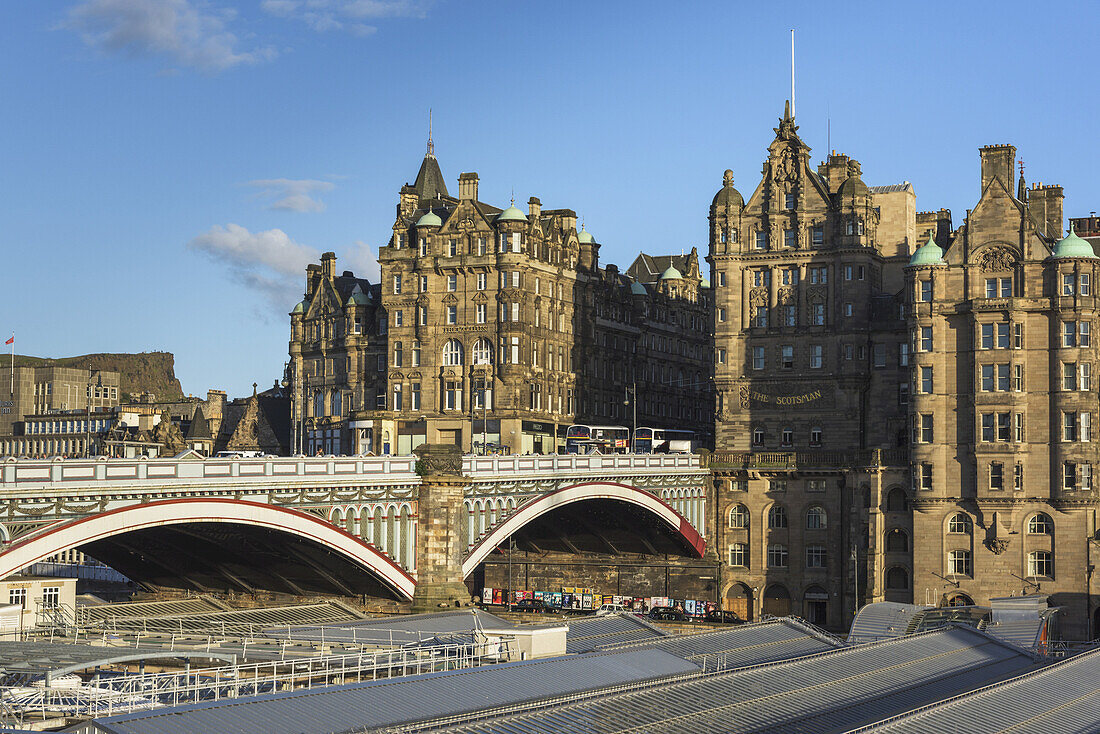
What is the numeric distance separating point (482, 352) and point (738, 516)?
3383 cm

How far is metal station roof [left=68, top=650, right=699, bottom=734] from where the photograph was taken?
4594cm

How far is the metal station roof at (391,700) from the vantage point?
151 feet

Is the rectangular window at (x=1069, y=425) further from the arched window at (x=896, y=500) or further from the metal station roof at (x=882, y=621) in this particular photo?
the metal station roof at (x=882, y=621)

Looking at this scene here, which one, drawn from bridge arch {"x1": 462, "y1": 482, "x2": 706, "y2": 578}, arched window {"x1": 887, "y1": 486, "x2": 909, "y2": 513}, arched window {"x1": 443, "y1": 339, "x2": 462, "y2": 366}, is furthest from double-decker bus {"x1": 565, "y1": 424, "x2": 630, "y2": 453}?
arched window {"x1": 887, "y1": 486, "x2": 909, "y2": 513}

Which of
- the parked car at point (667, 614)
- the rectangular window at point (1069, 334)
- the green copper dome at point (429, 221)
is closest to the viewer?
the rectangular window at point (1069, 334)

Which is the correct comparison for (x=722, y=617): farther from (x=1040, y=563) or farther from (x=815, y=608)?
(x=1040, y=563)

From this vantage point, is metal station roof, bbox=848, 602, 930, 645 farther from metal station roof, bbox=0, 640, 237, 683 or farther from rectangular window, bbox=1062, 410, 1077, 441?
metal station roof, bbox=0, 640, 237, 683

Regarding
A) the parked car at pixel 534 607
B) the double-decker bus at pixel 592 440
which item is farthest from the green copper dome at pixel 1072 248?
the parked car at pixel 534 607

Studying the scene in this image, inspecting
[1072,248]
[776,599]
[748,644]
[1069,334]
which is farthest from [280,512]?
[1072,248]

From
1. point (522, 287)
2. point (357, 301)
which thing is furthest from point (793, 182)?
point (357, 301)

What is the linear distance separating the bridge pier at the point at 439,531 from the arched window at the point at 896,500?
177 ft

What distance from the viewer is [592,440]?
532 feet

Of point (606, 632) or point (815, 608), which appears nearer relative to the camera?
point (606, 632)

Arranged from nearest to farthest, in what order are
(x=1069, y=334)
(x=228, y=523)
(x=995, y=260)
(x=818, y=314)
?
(x=228, y=523) → (x=1069, y=334) → (x=995, y=260) → (x=818, y=314)
